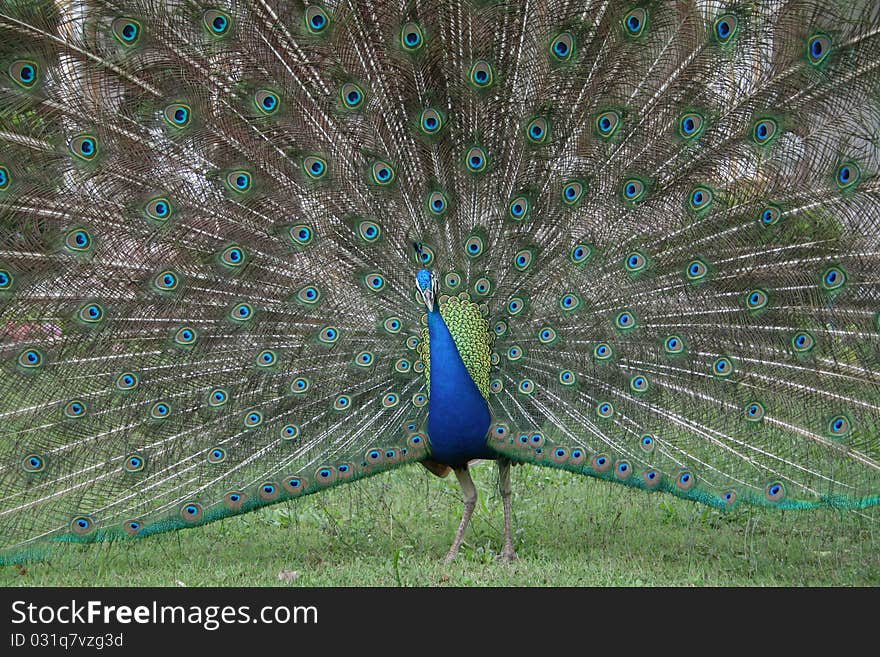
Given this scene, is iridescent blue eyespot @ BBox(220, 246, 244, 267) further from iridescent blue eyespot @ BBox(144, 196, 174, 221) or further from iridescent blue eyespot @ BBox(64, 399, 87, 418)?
iridescent blue eyespot @ BBox(64, 399, 87, 418)

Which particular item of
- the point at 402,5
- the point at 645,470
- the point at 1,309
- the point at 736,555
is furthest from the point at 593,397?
the point at 1,309

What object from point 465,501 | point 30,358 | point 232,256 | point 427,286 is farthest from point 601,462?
point 30,358

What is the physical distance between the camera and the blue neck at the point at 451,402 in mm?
4930

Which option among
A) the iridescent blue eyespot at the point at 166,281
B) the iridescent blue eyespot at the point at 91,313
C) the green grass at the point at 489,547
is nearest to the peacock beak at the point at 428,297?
the iridescent blue eyespot at the point at 166,281

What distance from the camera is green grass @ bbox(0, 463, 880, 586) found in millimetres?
5023

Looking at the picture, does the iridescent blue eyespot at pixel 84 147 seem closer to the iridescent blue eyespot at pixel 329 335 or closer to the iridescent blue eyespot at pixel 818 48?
the iridescent blue eyespot at pixel 329 335

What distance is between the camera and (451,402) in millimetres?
4945

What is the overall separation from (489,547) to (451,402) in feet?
3.85

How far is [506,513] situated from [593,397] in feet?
3.05

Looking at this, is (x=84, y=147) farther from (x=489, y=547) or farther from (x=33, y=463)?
(x=489, y=547)

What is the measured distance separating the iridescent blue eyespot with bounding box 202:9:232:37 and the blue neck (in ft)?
5.44

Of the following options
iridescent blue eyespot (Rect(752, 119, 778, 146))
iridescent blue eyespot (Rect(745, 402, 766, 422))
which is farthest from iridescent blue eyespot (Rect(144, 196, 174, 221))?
iridescent blue eyespot (Rect(745, 402, 766, 422))

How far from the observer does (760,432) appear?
4875mm

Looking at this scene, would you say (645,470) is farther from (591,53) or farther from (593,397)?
(591,53)
